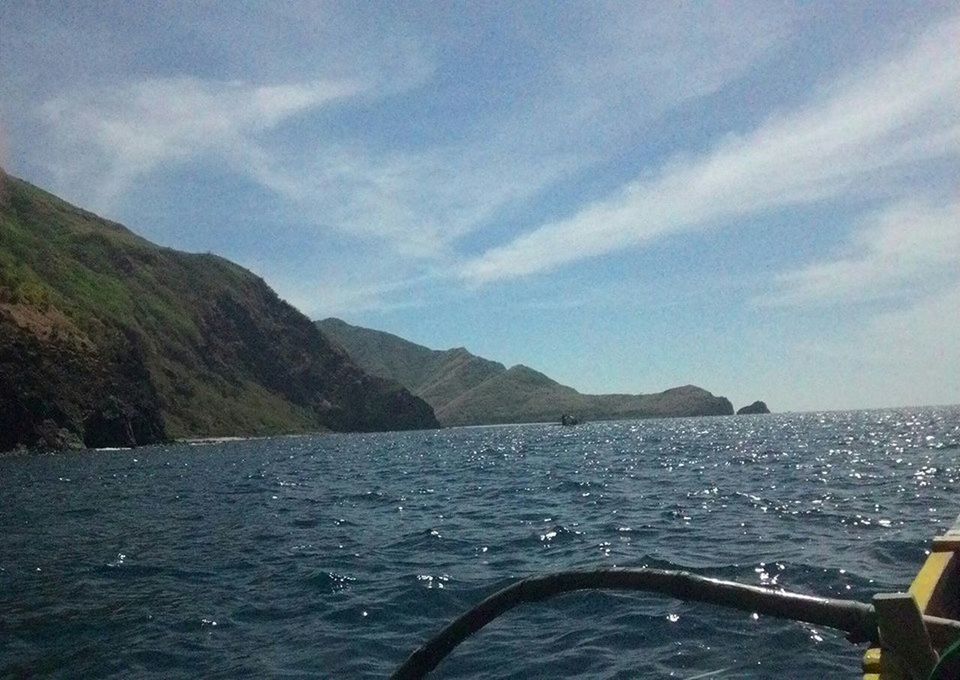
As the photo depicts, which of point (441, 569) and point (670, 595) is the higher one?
point (670, 595)

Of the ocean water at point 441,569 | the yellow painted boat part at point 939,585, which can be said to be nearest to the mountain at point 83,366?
the ocean water at point 441,569

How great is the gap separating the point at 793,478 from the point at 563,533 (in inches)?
700

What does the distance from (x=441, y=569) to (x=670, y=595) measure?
43.9 feet

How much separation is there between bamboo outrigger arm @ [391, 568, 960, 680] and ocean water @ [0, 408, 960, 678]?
20.6ft

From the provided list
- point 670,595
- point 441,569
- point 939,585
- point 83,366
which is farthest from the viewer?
point 83,366

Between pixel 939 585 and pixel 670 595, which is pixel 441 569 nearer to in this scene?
pixel 939 585

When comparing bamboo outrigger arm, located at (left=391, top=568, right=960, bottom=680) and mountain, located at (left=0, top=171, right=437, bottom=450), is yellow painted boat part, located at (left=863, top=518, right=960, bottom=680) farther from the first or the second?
mountain, located at (left=0, top=171, right=437, bottom=450)

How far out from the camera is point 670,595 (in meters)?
4.41

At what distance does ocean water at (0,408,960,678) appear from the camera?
11.3m

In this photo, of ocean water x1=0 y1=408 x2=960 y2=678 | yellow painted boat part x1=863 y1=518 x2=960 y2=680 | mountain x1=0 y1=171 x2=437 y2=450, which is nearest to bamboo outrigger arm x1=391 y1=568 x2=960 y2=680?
yellow painted boat part x1=863 y1=518 x2=960 y2=680

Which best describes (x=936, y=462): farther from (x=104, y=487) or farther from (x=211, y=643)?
(x=104, y=487)

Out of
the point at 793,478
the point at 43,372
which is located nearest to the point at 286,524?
the point at 793,478

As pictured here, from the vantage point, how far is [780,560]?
16.0 metres

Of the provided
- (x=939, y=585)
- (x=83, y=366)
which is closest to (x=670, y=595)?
(x=939, y=585)
